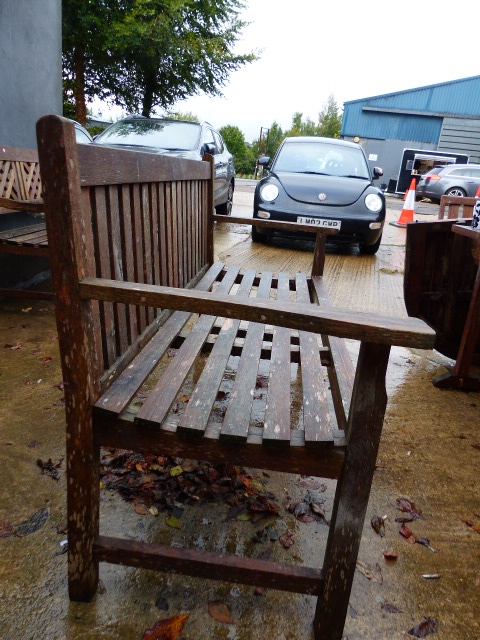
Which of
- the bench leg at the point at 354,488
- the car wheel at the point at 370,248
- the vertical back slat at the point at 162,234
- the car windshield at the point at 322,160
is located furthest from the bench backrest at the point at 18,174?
the car wheel at the point at 370,248

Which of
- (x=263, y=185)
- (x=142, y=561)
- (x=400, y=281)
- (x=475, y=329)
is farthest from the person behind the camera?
(x=263, y=185)

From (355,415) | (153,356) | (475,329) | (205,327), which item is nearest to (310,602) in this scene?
(355,415)

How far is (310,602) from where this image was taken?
1466mm

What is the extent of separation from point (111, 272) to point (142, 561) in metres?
0.88

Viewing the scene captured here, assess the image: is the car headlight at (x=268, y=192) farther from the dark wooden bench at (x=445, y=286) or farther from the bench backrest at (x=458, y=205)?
the dark wooden bench at (x=445, y=286)

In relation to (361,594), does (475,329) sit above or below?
above

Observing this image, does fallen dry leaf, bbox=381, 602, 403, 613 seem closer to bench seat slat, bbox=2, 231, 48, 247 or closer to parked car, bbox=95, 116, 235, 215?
bench seat slat, bbox=2, 231, 48, 247

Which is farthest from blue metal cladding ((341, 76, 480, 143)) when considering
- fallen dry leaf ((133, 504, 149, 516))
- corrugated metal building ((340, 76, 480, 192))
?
fallen dry leaf ((133, 504, 149, 516))

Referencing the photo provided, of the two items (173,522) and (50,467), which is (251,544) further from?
(50,467)

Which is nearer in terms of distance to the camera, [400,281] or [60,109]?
[60,109]

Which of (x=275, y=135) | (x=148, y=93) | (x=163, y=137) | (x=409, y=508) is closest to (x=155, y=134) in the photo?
(x=163, y=137)

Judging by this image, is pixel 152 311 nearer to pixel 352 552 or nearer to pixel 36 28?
pixel 352 552

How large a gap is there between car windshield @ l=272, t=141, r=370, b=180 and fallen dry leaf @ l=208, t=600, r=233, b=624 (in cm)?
612

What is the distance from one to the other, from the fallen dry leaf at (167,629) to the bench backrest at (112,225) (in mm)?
739
